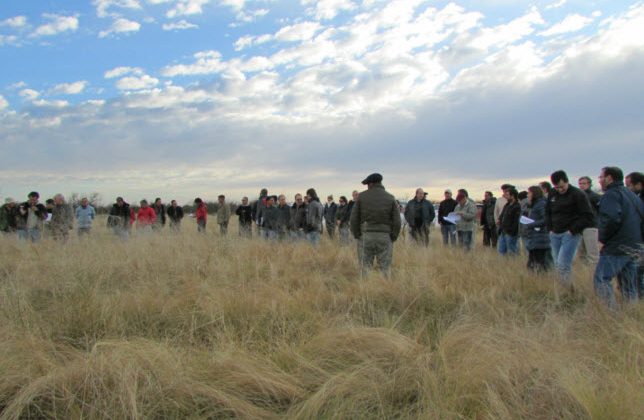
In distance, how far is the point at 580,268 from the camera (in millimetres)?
7469

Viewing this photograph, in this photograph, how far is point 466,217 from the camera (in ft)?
33.8

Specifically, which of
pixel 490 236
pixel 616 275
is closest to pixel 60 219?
pixel 490 236

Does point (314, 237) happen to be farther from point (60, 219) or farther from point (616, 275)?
point (616, 275)

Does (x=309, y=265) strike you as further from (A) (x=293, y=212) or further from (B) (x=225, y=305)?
(A) (x=293, y=212)

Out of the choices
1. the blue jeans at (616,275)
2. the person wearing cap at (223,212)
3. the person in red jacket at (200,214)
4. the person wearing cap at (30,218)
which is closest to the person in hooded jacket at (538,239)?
the blue jeans at (616,275)

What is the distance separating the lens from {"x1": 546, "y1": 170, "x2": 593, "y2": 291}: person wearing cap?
19.6ft

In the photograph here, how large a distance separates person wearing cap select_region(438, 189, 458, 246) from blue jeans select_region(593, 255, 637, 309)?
22.7ft

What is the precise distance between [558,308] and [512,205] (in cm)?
344

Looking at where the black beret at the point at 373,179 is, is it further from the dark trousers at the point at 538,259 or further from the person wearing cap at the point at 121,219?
the person wearing cap at the point at 121,219

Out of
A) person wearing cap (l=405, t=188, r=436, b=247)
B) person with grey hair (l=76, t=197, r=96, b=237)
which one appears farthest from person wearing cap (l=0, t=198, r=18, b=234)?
person wearing cap (l=405, t=188, r=436, b=247)

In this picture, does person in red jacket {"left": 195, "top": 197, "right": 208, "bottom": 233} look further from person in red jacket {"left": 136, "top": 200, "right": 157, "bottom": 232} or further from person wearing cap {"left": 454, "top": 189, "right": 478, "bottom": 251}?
person wearing cap {"left": 454, "top": 189, "right": 478, "bottom": 251}

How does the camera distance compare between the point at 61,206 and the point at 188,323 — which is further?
the point at 61,206

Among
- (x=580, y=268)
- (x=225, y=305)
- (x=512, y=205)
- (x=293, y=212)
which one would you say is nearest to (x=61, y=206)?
(x=293, y=212)

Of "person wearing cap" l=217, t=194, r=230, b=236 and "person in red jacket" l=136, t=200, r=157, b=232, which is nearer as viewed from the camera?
"person in red jacket" l=136, t=200, r=157, b=232
